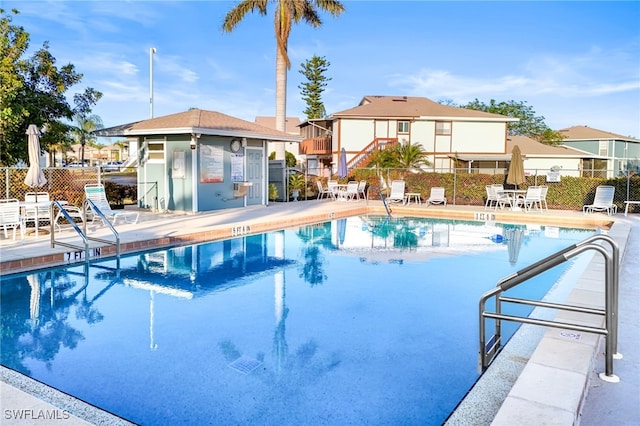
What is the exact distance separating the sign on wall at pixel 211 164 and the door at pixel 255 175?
1373 millimetres

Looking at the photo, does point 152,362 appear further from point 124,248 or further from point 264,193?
point 264,193

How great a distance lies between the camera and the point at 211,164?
46.3 feet

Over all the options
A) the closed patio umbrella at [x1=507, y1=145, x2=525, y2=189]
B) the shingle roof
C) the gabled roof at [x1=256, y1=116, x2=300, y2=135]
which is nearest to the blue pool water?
the closed patio umbrella at [x1=507, y1=145, x2=525, y2=189]

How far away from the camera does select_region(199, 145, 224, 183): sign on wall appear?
13.8 metres

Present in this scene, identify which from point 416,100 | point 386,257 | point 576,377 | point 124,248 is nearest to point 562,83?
point 416,100

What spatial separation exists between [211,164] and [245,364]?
413 inches

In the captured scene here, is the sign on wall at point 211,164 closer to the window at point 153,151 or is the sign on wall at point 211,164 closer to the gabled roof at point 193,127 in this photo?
the gabled roof at point 193,127

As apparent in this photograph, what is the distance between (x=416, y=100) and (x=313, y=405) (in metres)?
31.6

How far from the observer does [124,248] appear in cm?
883

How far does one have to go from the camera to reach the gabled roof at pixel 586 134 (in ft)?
137

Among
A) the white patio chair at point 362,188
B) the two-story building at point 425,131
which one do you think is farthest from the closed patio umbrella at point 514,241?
the two-story building at point 425,131

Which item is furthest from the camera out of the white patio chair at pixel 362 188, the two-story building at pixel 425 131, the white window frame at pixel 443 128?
the white window frame at pixel 443 128

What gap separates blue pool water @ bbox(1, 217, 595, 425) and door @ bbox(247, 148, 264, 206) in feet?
21.2

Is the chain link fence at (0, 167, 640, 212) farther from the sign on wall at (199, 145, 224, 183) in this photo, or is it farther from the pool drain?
the pool drain
